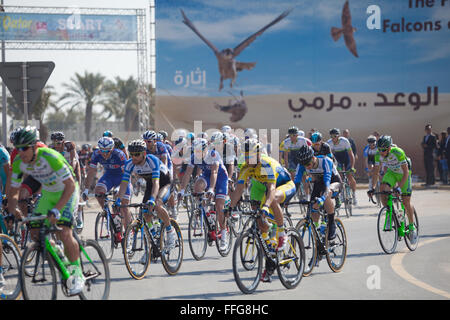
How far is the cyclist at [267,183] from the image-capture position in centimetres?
810

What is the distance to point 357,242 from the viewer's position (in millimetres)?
12008

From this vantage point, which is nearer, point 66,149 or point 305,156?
point 305,156

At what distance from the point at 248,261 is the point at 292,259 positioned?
728 millimetres

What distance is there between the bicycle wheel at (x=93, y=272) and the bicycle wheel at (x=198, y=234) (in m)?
3.48

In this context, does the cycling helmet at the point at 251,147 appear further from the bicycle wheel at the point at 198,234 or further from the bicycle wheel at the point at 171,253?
the bicycle wheel at the point at 198,234

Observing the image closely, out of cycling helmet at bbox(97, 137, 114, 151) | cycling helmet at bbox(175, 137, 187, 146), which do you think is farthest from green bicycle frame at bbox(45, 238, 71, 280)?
cycling helmet at bbox(175, 137, 187, 146)

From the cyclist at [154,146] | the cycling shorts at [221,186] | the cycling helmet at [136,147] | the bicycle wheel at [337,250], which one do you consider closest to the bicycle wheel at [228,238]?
the cycling shorts at [221,186]

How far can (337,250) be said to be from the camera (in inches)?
367

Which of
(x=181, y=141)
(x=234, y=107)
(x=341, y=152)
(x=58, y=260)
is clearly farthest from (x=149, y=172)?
(x=234, y=107)

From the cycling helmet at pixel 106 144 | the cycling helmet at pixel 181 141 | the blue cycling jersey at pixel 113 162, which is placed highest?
the cycling helmet at pixel 181 141

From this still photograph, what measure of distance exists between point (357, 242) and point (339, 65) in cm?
2303

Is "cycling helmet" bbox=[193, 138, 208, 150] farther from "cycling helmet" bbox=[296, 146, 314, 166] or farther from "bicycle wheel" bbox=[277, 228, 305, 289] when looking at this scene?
"bicycle wheel" bbox=[277, 228, 305, 289]

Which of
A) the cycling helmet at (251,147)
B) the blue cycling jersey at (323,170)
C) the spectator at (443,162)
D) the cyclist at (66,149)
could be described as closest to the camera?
the cycling helmet at (251,147)

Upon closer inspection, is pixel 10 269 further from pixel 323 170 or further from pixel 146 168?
pixel 323 170
